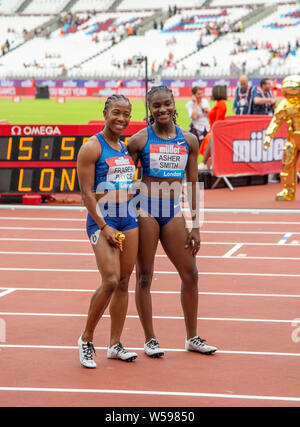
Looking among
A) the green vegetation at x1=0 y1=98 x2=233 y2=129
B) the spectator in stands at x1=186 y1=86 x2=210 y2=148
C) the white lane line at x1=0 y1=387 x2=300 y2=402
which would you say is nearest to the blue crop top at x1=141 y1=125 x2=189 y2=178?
the white lane line at x1=0 y1=387 x2=300 y2=402

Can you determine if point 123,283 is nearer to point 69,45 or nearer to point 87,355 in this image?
point 87,355

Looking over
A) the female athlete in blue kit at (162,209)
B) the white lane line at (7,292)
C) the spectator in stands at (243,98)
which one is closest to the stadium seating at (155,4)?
the spectator in stands at (243,98)

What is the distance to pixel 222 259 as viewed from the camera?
11.0 m

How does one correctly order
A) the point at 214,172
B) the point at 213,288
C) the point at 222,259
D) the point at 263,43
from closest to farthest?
the point at 213,288, the point at 222,259, the point at 214,172, the point at 263,43

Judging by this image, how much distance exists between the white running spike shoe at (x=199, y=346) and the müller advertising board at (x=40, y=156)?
9291 mm

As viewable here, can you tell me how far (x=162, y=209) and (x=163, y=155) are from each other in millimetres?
421

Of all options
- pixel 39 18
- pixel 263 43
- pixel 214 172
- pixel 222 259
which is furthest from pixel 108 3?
pixel 222 259

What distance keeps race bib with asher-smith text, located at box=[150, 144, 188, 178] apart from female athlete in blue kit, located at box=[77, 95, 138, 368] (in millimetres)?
264

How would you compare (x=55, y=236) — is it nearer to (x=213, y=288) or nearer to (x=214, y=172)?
(x=213, y=288)

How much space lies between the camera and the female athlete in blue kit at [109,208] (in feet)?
20.7

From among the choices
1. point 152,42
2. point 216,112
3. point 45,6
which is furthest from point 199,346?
point 45,6

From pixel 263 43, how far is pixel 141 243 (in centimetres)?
6259

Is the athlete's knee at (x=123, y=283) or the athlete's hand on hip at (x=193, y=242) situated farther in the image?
the athlete's hand on hip at (x=193, y=242)

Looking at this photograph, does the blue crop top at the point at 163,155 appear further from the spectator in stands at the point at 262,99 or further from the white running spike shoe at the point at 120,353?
the spectator in stands at the point at 262,99
